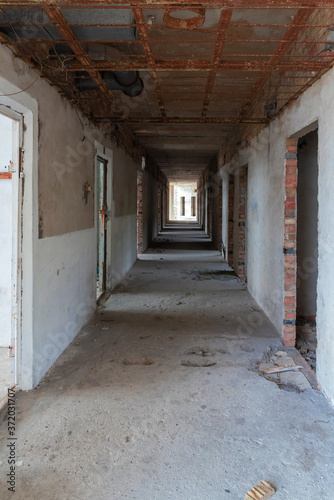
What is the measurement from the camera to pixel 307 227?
16.5 ft

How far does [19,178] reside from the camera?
286 centimetres

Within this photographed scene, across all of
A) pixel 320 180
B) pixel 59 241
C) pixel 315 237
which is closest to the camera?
pixel 320 180

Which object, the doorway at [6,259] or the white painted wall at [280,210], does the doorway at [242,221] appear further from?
the doorway at [6,259]

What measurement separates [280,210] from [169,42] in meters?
2.20

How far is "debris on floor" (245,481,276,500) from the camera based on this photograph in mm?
1938

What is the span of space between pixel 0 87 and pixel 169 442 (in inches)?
98.3

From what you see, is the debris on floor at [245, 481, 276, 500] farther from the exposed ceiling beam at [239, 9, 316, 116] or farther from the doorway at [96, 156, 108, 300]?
the doorway at [96, 156, 108, 300]

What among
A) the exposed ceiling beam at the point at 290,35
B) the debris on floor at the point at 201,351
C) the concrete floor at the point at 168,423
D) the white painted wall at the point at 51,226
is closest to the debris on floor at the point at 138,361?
the concrete floor at the point at 168,423

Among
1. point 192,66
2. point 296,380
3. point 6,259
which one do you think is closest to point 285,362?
point 296,380

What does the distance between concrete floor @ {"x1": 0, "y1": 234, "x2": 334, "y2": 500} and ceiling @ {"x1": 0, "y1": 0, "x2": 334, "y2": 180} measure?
2466 mm

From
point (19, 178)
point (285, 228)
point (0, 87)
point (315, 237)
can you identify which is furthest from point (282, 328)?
point (0, 87)

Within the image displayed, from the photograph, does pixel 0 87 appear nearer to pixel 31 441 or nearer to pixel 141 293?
pixel 31 441

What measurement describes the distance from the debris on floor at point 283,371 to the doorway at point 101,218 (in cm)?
306

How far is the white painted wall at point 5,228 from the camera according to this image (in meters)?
3.63
